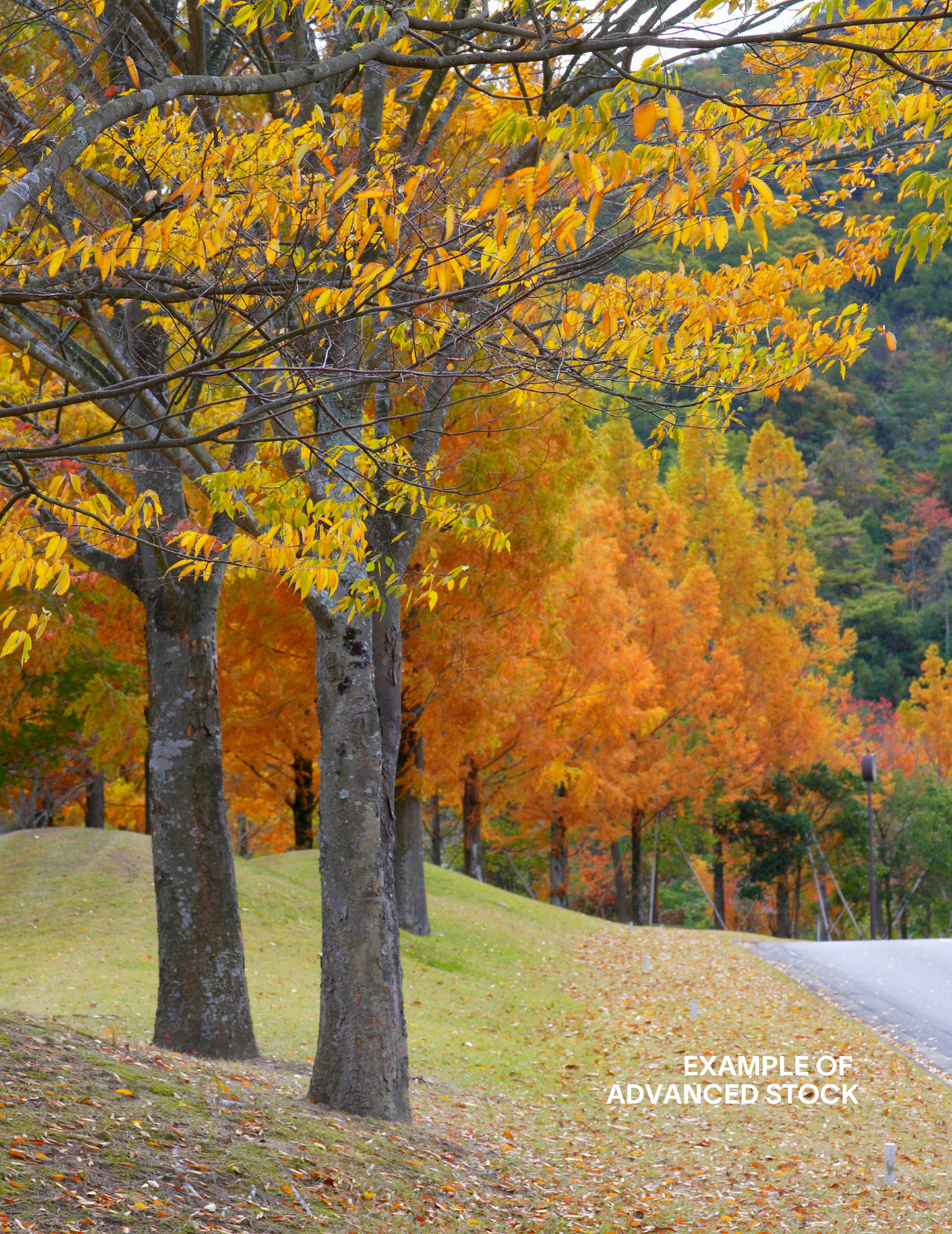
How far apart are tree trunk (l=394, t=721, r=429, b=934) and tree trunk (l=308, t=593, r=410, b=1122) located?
742 centimetres

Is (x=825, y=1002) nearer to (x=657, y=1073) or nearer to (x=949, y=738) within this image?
(x=657, y=1073)

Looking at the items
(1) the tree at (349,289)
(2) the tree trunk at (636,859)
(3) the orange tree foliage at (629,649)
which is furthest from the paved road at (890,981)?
(2) the tree trunk at (636,859)

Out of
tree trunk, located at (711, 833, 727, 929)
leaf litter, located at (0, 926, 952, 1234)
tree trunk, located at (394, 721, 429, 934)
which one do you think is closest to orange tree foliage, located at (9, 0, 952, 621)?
leaf litter, located at (0, 926, 952, 1234)

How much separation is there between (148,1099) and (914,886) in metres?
26.9

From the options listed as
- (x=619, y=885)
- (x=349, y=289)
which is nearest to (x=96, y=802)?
(x=619, y=885)

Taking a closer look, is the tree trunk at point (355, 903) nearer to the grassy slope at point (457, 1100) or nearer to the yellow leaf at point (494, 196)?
the grassy slope at point (457, 1100)

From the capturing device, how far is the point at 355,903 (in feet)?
18.0

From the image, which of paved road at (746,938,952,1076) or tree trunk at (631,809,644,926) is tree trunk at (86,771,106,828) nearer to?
paved road at (746,938,952,1076)

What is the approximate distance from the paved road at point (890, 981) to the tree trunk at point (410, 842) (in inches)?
201

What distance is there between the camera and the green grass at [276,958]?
8391 millimetres

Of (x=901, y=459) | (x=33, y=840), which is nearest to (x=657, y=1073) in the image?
(x=33, y=840)

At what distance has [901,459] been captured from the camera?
160ft

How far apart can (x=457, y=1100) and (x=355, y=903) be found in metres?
2.42

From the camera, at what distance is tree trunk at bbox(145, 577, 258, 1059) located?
6188 millimetres
